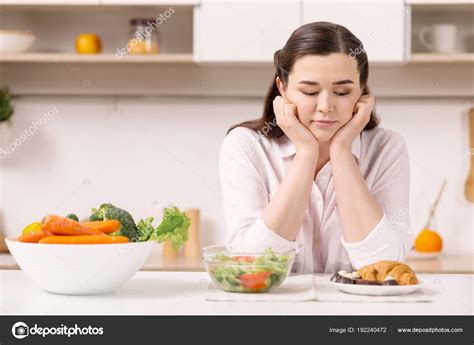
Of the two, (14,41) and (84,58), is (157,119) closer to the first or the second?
(84,58)

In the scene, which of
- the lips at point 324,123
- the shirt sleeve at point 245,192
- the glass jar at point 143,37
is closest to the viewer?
the shirt sleeve at point 245,192

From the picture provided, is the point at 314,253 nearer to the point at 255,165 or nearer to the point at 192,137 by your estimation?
the point at 255,165

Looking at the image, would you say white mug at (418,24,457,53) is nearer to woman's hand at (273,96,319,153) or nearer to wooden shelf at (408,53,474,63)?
wooden shelf at (408,53,474,63)

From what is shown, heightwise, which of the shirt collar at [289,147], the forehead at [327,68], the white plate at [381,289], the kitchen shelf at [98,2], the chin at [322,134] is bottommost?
the white plate at [381,289]

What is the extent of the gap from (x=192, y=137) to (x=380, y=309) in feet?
5.86

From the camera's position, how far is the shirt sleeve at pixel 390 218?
1479 millimetres

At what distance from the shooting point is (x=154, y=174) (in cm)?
282

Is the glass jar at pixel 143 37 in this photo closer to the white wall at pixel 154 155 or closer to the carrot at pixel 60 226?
the white wall at pixel 154 155

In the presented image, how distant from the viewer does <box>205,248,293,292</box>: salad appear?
3.88 ft

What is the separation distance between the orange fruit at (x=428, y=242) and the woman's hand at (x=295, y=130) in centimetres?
119

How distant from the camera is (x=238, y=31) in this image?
8.39 feet

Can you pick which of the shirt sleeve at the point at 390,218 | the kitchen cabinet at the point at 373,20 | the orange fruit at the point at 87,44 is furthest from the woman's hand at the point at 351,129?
the orange fruit at the point at 87,44

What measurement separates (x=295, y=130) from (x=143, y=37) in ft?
4.04
